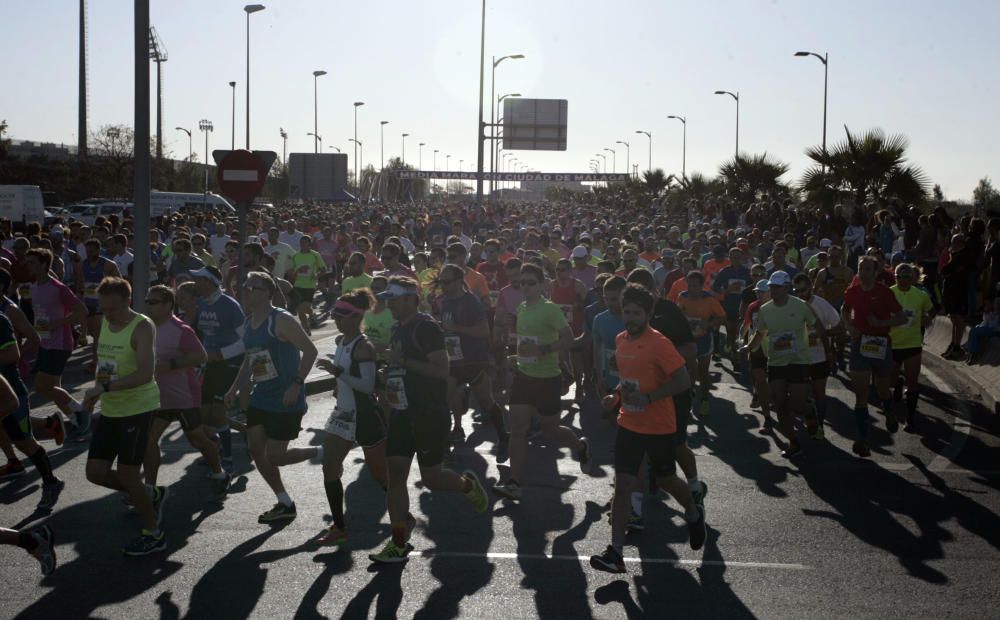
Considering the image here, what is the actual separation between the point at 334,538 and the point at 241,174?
5.23 m

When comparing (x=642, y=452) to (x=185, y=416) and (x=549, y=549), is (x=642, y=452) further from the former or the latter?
(x=185, y=416)

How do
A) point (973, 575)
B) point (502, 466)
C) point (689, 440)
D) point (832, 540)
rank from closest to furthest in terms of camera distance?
point (973, 575) → point (832, 540) → point (502, 466) → point (689, 440)

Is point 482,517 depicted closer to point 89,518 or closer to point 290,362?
point 290,362

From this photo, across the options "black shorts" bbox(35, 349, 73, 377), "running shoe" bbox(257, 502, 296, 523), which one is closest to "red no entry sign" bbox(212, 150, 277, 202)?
"black shorts" bbox(35, 349, 73, 377)

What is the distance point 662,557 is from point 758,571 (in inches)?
24.0

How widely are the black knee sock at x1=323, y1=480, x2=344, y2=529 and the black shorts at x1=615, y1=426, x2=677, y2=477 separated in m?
1.73

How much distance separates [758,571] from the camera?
6.67m

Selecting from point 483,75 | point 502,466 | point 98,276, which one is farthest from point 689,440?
point 483,75

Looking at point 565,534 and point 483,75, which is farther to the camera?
point 483,75

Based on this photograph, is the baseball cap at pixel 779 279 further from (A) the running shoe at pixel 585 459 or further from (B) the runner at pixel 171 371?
(B) the runner at pixel 171 371

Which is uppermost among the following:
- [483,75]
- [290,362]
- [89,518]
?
[483,75]

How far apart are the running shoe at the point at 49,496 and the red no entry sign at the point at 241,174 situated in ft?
12.7

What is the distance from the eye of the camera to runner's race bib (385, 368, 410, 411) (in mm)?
6883

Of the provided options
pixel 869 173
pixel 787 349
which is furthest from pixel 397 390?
pixel 869 173
